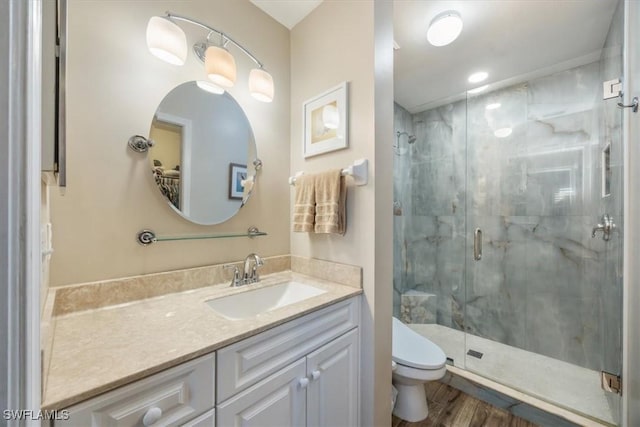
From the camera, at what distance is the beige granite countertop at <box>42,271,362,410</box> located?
55 cm

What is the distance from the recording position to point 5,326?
0.31 metres

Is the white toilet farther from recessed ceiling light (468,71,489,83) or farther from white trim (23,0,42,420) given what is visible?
recessed ceiling light (468,71,489,83)

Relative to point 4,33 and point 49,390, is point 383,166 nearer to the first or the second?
point 4,33

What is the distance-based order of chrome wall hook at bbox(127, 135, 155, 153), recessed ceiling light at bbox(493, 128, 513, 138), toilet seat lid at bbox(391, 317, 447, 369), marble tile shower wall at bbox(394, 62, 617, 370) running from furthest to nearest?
1. recessed ceiling light at bbox(493, 128, 513, 138)
2. marble tile shower wall at bbox(394, 62, 617, 370)
3. toilet seat lid at bbox(391, 317, 447, 369)
4. chrome wall hook at bbox(127, 135, 155, 153)

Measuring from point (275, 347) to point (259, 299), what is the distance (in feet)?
1.41

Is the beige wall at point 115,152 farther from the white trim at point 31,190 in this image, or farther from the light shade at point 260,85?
the white trim at point 31,190

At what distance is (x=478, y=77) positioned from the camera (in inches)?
81.0

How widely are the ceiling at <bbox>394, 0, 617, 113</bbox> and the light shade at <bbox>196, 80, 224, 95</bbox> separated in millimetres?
1090

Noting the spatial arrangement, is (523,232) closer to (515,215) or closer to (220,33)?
(515,215)

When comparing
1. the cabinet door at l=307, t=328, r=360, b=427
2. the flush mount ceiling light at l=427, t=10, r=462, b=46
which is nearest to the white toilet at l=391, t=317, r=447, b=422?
the cabinet door at l=307, t=328, r=360, b=427

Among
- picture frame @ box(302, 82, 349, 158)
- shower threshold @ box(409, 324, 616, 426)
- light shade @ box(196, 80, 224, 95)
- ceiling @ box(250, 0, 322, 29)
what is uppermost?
ceiling @ box(250, 0, 322, 29)

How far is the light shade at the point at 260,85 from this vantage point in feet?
4.49

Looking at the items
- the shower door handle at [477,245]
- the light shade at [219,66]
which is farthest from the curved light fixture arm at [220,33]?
the shower door handle at [477,245]

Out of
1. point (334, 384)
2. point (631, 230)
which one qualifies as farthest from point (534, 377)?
point (334, 384)
